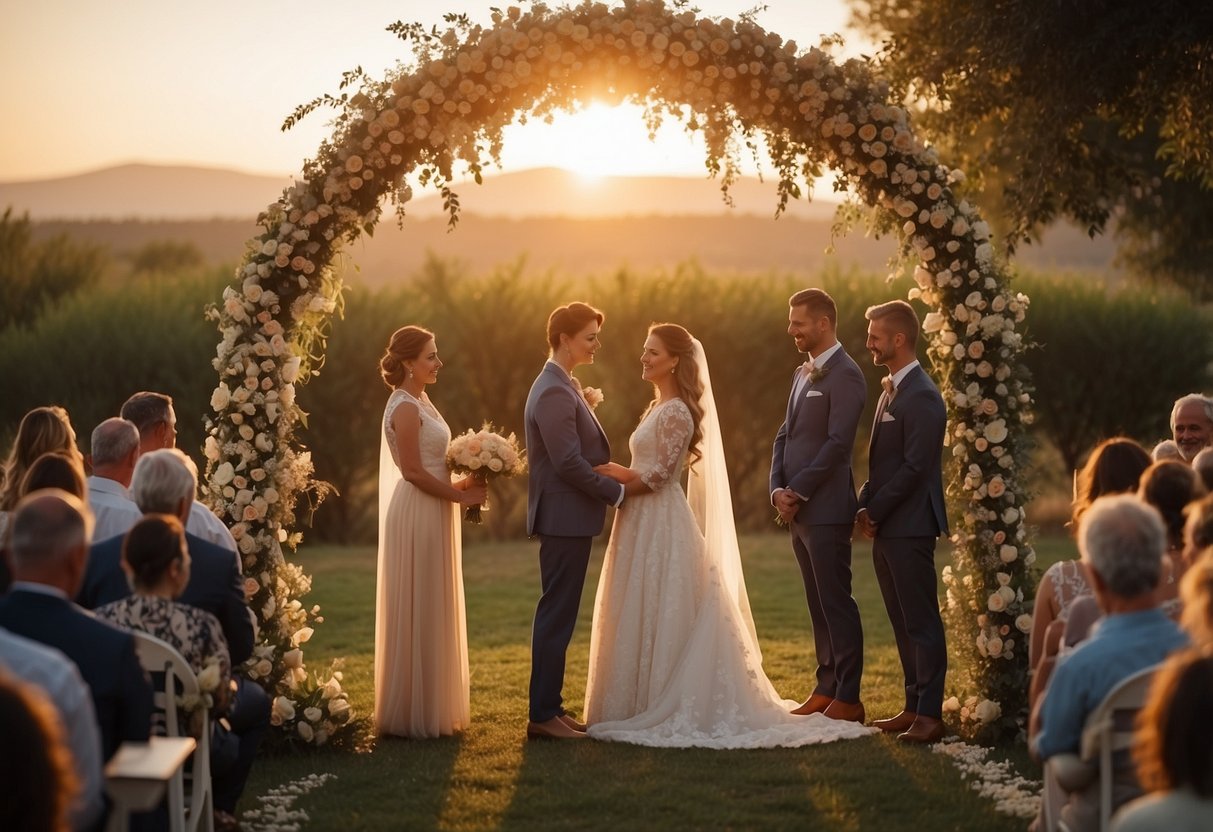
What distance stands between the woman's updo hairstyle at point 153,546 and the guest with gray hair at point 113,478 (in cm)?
142

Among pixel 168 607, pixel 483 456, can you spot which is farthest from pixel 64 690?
pixel 483 456

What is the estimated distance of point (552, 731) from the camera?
27.1 feet

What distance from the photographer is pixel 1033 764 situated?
7453mm

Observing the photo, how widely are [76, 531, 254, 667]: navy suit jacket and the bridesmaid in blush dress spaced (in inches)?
92.3

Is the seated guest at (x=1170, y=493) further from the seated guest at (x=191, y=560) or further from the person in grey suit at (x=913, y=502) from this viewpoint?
the seated guest at (x=191, y=560)

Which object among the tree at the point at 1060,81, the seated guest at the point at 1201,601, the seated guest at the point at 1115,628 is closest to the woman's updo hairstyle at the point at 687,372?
the seated guest at the point at 1115,628

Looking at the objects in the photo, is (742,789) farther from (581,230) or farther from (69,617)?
(581,230)

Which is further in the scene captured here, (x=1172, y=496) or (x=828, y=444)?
(x=828, y=444)

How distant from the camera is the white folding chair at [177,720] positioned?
17.0ft

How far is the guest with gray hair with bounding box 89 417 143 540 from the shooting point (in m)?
6.66

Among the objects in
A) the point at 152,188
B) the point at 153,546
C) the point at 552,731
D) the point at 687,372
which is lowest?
the point at 552,731

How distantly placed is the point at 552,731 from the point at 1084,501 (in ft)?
11.6

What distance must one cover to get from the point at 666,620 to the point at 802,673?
2.82m

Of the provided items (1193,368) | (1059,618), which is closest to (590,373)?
(1193,368)
